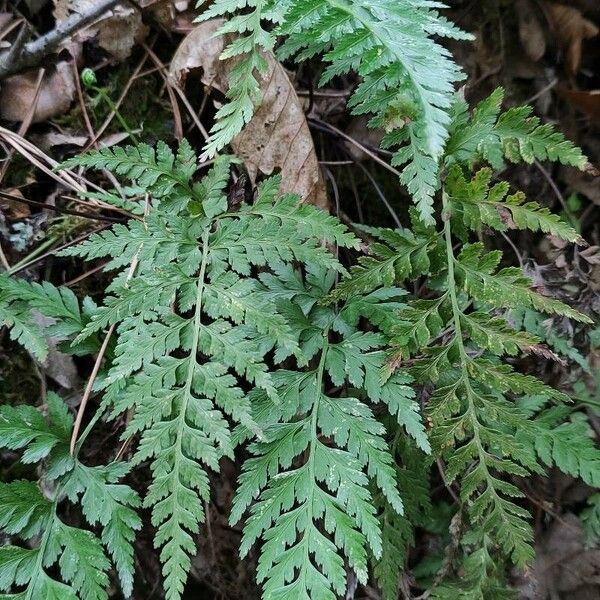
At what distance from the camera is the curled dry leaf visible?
7.63ft

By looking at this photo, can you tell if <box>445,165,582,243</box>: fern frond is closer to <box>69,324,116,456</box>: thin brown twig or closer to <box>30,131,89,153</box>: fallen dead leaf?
<box>69,324,116,456</box>: thin brown twig

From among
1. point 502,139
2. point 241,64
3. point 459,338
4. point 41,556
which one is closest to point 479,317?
point 459,338

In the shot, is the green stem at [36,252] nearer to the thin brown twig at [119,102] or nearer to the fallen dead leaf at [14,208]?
the fallen dead leaf at [14,208]

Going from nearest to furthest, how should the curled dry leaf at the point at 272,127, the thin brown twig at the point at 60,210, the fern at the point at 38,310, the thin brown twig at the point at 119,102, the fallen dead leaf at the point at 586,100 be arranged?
1. the fern at the point at 38,310
2. the thin brown twig at the point at 60,210
3. the curled dry leaf at the point at 272,127
4. the thin brown twig at the point at 119,102
5. the fallen dead leaf at the point at 586,100

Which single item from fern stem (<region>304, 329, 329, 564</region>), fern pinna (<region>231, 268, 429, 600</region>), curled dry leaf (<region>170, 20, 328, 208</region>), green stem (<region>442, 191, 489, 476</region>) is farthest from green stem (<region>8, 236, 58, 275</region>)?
green stem (<region>442, 191, 489, 476</region>)

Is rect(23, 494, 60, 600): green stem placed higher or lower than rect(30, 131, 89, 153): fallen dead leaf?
lower

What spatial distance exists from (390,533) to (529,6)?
2680 millimetres

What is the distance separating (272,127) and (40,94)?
3.27ft

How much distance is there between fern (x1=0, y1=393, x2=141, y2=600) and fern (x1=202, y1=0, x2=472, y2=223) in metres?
1.11

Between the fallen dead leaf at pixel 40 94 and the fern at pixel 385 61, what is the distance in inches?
36.9

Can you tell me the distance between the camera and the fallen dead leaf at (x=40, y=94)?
240cm

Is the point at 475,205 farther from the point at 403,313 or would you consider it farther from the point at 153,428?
the point at 153,428

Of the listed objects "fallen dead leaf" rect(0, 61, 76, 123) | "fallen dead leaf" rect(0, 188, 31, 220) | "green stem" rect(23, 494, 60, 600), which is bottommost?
"green stem" rect(23, 494, 60, 600)

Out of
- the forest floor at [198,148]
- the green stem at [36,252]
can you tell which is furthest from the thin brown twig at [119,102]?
the green stem at [36,252]
